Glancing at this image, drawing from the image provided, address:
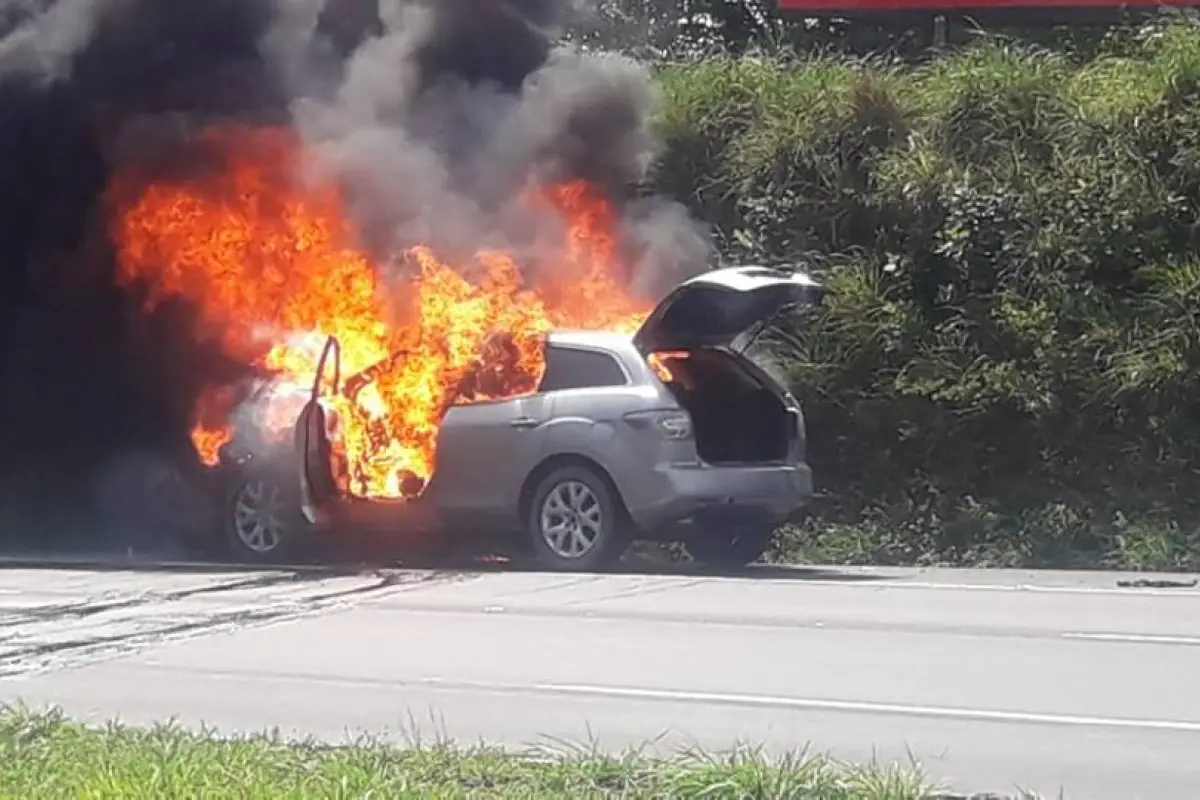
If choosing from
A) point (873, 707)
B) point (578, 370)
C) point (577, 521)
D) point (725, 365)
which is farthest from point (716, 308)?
point (873, 707)

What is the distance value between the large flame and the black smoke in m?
0.26

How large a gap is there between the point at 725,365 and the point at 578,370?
3.29 feet

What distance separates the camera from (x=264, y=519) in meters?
16.1

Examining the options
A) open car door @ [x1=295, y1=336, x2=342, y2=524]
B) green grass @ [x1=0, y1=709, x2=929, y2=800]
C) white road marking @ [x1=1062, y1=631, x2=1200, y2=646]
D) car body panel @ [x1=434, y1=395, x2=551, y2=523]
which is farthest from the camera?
open car door @ [x1=295, y1=336, x2=342, y2=524]

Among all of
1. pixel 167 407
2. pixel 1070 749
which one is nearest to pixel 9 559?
pixel 167 407

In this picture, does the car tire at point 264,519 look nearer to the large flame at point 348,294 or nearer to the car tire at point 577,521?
the large flame at point 348,294

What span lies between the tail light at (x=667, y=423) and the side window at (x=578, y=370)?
30 cm

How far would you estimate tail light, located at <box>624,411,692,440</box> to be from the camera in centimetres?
1476

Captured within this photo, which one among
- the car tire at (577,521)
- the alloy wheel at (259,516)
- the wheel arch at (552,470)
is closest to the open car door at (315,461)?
the alloy wheel at (259,516)

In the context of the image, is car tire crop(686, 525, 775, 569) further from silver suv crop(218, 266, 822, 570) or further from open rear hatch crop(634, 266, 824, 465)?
open rear hatch crop(634, 266, 824, 465)

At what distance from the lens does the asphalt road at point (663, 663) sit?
866 centimetres

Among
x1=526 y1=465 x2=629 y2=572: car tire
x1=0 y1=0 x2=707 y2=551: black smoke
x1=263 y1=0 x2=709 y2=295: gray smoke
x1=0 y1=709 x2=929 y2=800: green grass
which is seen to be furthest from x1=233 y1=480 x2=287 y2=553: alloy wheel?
x1=0 y1=709 x2=929 y2=800: green grass

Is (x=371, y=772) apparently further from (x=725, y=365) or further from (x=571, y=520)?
(x=725, y=365)

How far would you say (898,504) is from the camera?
56.9 ft
